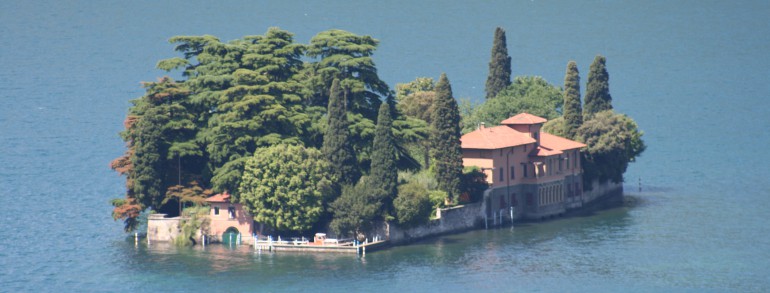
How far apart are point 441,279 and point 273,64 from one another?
26.1m

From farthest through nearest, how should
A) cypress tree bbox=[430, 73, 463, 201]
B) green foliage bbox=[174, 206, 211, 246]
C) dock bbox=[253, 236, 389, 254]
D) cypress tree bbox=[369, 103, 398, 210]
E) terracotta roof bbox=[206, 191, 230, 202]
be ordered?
cypress tree bbox=[430, 73, 463, 201]
green foliage bbox=[174, 206, 211, 246]
terracotta roof bbox=[206, 191, 230, 202]
cypress tree bbox=[369, 103, 398, 210]
dock bbox=[253, 236, 389, 254]

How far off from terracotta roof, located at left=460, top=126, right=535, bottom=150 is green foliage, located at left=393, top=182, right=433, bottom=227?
11.4m

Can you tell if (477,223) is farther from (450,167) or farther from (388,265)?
(388,265)

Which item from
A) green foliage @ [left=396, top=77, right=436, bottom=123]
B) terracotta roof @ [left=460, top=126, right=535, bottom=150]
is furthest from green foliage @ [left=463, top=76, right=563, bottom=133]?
terracotta roof @ [left=460, top=126, right=535, bottom=150]

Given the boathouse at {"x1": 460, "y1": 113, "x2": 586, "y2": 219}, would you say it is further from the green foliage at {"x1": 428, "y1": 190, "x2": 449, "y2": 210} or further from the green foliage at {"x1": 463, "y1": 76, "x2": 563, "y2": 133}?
the green foliage at {"x1": 463, "y1": 76, "x2": 563, "y2": 133}

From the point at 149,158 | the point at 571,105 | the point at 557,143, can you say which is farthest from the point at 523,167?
the point at 149,158

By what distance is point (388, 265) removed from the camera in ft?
410

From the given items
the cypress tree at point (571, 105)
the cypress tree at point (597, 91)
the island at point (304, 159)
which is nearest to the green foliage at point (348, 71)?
the island at point (304, 159)

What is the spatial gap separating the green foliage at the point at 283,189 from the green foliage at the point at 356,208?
53.3 inches

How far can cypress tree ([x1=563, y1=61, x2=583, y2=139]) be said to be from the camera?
15838cm

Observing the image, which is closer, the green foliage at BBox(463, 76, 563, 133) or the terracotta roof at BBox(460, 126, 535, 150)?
the terracotta roof at BBox(460, 126, 535, 150)

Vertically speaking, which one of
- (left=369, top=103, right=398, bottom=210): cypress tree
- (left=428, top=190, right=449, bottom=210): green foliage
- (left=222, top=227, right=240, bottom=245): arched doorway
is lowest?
(left=222, top=227, right=240, bottom=245): arched doorway

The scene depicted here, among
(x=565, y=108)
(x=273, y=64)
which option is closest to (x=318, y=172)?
(x=273, y=64)

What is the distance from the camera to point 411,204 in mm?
131625
